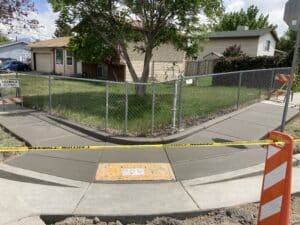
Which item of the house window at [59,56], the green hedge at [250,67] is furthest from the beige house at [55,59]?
the green hedge at [250,67]

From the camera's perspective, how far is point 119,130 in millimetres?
7523

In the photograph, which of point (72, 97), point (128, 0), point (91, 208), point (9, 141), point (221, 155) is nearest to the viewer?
point (91, 208)

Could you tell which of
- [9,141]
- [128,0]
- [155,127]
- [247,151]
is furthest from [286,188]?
[128,0]

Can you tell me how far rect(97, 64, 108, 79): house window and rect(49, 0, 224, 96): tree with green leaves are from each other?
11225 mm

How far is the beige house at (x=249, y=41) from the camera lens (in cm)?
3275

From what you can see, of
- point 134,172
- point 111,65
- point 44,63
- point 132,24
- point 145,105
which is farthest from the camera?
point 44,63

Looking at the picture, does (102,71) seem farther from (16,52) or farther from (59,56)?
(16,52)

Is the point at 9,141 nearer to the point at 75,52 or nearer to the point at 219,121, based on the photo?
the point at 219,121

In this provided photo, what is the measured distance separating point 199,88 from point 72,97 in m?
5.00

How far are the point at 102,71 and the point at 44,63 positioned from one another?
37.4ft

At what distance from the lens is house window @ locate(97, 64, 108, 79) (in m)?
24.1

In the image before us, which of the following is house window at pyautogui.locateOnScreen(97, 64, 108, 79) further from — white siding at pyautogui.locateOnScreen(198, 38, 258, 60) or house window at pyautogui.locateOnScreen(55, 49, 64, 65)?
white siding at pyautogui.locateOnScreen(198, 38, 258, 60)

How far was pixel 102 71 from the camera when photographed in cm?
2464

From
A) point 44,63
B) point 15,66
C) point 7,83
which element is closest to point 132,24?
point 7,83
